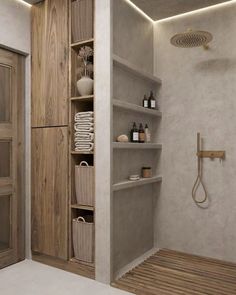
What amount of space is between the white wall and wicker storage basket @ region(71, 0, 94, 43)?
55cm

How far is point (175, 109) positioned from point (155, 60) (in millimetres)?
660

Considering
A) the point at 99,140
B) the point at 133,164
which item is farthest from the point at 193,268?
the point at 99,140

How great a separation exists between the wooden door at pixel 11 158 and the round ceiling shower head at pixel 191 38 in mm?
1624

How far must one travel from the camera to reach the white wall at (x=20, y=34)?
2.71 meters

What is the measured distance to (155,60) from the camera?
3393 mm

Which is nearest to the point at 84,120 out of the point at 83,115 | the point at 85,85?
the point at 83,115

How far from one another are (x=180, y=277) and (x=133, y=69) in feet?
6.68

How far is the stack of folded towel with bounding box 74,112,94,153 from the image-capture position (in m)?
2.62

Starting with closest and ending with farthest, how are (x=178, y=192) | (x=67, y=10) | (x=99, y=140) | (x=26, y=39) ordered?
(x=99, y=140)
(x=67, y=10)
(x=26, y=39)
(x=178, y=192)

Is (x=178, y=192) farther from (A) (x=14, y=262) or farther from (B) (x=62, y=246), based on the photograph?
(A) (x=14, y=262)

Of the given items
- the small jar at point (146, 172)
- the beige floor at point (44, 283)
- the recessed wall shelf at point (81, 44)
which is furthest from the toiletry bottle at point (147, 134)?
the beige floor at point (44, 283)

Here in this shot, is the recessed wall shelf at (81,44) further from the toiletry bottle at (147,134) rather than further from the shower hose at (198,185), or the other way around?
the shower hose at (198,185)

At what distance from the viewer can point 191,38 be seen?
2.52m

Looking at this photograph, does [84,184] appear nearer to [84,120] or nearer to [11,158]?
[84,120]
